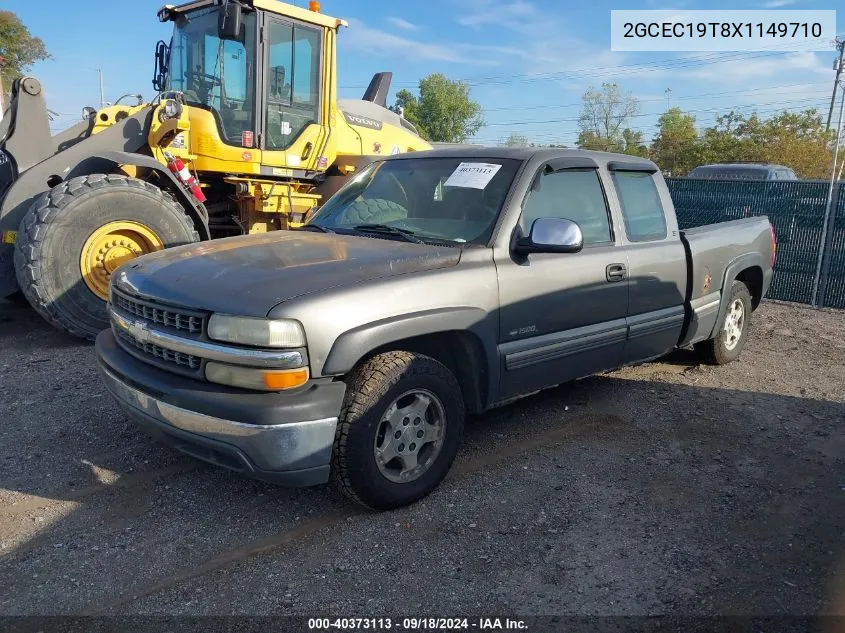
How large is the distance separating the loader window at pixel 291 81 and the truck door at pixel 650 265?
14.7 ft

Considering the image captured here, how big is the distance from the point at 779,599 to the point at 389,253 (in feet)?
7.81

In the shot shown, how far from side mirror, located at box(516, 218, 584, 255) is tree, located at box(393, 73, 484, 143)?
5752 cm

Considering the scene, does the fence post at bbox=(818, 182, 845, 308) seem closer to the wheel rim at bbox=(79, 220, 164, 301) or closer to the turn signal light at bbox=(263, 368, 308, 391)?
the wheel rim at bbox=(79, 220, 164, 301)

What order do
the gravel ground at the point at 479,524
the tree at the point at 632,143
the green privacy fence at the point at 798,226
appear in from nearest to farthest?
the gravel ground at the point at 479,524 < the green privacy fence at the point at 798,226 < the tree at the point at 632,143

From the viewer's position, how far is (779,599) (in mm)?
2832

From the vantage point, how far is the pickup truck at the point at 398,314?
296cm

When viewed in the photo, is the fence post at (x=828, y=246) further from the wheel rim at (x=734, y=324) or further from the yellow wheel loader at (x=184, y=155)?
the yellow wheel loader at (x=184, y=155)

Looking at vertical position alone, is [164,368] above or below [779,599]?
above

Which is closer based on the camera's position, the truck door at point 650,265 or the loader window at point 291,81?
the truck door at point 650,265

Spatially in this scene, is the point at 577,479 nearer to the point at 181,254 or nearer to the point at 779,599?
the point at 779,599

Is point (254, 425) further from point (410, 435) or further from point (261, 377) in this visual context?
point (410, 435)

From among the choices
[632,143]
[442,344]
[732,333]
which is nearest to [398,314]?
[442,344]

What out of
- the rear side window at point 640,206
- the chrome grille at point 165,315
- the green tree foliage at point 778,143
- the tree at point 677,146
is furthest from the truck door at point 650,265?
the tree at point 677,146

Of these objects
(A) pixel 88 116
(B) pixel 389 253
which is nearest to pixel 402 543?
(B) pixel 389 253
